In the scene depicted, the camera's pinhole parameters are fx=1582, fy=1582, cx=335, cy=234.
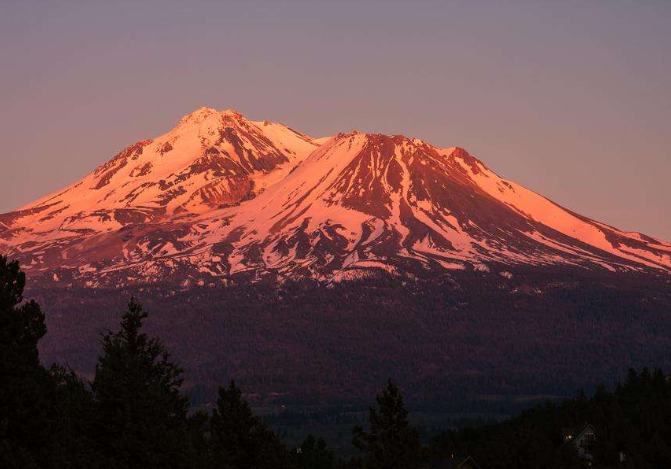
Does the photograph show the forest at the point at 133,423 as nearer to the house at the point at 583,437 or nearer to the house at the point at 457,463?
the house at the point at 457,463

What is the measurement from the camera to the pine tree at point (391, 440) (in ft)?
165

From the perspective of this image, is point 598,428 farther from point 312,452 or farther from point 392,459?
point 392,459

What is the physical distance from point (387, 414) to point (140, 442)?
28.8 ft

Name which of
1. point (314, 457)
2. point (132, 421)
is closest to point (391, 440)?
point (132, 421)

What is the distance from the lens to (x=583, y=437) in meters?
96.8

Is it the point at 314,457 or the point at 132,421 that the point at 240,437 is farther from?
the point at 314,457

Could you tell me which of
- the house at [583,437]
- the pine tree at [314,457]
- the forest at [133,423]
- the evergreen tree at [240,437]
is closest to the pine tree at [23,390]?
the forest at [133,423]

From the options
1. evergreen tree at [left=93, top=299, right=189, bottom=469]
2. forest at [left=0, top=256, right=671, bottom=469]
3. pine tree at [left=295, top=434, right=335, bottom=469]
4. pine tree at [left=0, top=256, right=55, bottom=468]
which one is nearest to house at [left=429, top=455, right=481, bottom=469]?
forest at [left=0, top=256, right=671, bottom=469]

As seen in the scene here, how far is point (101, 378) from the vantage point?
158 feet

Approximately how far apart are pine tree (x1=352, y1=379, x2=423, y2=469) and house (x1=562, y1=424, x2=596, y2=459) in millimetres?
45394

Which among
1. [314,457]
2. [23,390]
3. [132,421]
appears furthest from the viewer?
[314,457]

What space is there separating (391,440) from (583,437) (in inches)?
1902

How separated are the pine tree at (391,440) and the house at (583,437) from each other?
149 ft

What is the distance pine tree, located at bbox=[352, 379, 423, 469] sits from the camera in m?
50.4
